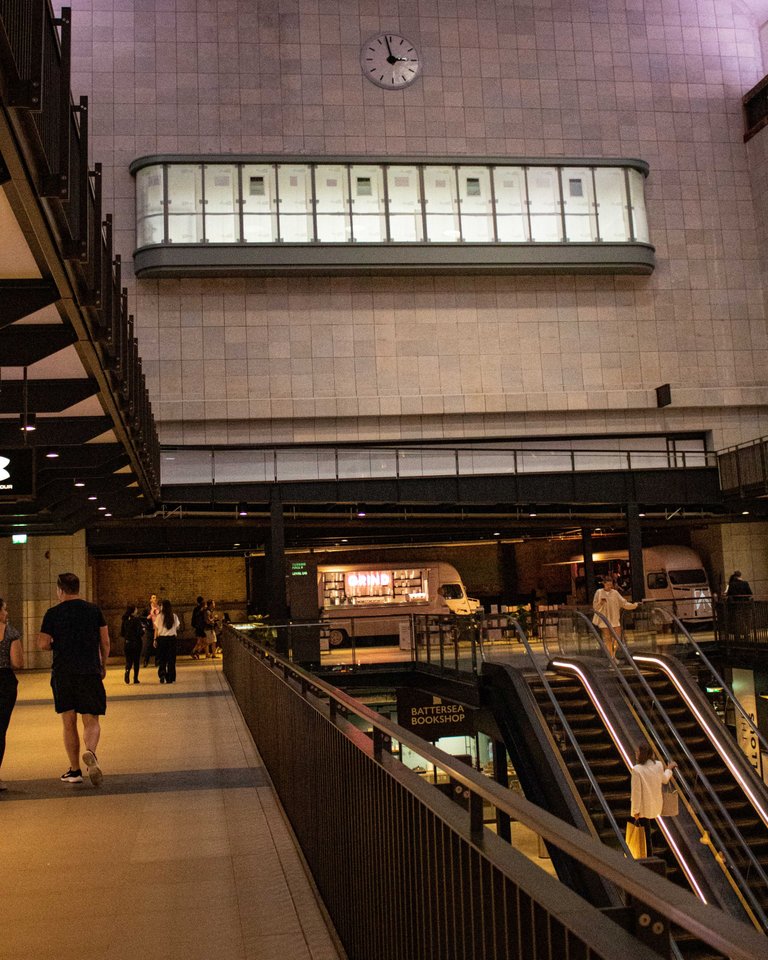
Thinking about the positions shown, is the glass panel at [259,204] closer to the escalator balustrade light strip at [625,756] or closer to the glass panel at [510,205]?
the glass panel at [510,205]

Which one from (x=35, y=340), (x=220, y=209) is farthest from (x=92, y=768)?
(x=220, y=209)

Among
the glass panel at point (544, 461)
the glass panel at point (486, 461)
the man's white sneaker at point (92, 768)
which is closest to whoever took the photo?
the man's white sneaker at point (92, 768)

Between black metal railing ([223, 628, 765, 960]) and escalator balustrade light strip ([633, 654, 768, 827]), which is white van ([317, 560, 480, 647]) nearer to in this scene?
escalator balustrade light strip ([633, 654, 768, 827])

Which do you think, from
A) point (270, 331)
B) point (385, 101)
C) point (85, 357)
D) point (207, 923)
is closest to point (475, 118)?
point (385, 101)

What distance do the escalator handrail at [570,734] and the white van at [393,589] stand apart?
1344 centimetres

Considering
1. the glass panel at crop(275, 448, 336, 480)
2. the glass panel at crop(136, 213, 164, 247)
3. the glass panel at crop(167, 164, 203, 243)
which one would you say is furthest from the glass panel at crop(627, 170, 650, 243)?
the glass panel at crop(136, 213, 164, 247)

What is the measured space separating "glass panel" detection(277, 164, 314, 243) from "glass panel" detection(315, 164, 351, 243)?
1.28 feet

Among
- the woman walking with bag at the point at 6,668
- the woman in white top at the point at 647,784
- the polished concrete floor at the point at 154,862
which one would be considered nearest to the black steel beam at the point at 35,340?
the woman walking with bag at the point at 6,668

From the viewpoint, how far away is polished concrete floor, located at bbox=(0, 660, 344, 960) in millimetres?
5262

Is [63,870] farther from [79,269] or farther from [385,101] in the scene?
[385,101]

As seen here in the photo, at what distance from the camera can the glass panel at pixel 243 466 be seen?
3447cm

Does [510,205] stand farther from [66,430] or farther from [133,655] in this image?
[66,430]

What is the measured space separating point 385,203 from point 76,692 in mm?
34274

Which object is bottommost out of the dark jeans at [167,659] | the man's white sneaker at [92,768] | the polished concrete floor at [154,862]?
the polished concrete floor at [154,862]
